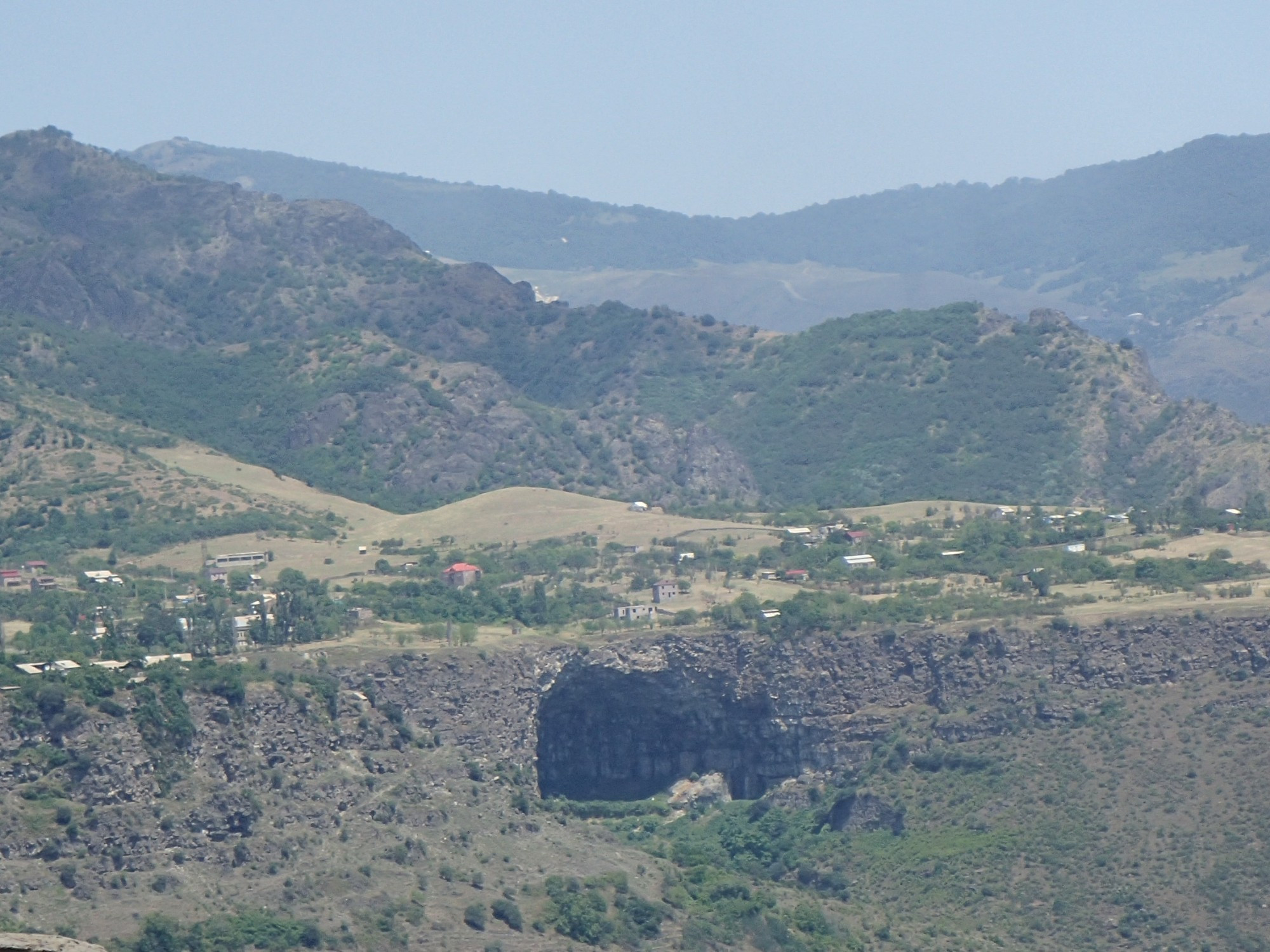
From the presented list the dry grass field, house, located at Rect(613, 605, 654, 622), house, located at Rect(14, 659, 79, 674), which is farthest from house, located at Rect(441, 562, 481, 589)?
house, located at Rect(14, 659, 79, 674)

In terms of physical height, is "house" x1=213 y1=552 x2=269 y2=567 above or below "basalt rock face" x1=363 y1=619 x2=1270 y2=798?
above

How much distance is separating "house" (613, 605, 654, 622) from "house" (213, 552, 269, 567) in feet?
59.8

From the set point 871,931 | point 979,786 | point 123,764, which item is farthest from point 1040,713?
point 123,764

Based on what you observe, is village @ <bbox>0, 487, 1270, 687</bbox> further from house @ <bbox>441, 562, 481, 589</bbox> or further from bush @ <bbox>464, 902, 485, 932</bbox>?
bush @ <bbox>464, 902, 485, 932</bbox>

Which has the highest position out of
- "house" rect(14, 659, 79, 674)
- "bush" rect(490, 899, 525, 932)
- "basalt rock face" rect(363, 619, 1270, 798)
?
"house" rect(14, 659, 79, 674)

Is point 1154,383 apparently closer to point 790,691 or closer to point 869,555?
point 869,555

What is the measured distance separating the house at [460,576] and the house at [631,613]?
7.67 meters

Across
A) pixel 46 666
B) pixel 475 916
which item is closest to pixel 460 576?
pixel 46 666

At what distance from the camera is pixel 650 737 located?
12038 centimetres

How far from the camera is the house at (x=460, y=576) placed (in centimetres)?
13012

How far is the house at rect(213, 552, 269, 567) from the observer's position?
135 meters

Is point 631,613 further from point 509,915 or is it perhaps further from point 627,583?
point 509,915

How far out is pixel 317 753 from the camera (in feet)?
323

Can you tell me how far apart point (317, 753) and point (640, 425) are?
95.6m
